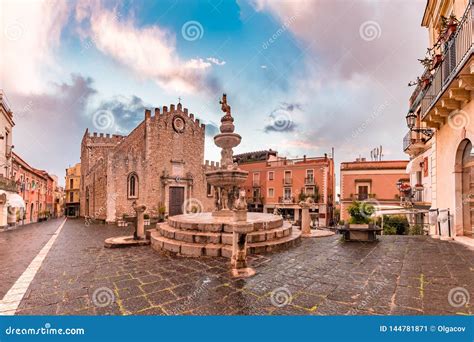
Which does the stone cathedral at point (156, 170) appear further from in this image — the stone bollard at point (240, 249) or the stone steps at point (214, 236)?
the stone bollard at point (240, 249)

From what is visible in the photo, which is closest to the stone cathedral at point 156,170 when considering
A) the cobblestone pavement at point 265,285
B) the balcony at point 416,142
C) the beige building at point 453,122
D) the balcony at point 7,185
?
the balcony at point 7,185

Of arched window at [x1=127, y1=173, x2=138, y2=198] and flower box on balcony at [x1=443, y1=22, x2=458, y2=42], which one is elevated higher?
flower box on balcony at [x1=443, y1=22, x2=458, y2=42]

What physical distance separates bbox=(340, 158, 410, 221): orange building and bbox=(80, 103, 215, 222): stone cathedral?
15.7m

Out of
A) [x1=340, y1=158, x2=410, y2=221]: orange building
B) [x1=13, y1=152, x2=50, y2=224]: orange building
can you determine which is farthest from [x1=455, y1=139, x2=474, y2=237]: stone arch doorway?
[x1=13, y1=152, x2=50, y2=224]: orange building

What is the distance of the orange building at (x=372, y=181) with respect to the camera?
25984 mm

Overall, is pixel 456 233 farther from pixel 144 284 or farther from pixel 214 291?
pixel 144 284

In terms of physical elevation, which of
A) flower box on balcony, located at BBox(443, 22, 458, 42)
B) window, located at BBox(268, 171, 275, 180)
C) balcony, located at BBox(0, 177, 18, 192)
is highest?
flower box on balcony, located at BBox(443, 22, 458, 42)

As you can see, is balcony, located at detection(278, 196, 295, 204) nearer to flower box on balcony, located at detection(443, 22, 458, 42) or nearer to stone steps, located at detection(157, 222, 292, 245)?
stone steps, located at detection(157, 222, 292, 245)

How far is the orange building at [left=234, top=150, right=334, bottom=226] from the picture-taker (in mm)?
30469

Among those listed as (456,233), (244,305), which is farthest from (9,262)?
(456,233)

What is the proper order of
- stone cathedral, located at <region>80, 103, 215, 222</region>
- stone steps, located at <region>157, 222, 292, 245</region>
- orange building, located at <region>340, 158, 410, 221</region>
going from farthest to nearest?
orange building, located at <region>340, 158, 410, 221</region> → stone cathedral, located at <region>80, 103, 215, 222</region> → stone steps, located at <region>157, 222, 292, 245</region>

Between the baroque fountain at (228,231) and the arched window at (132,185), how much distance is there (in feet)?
45.8

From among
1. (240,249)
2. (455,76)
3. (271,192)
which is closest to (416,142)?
(455,76)

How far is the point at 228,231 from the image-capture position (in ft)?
21.2
